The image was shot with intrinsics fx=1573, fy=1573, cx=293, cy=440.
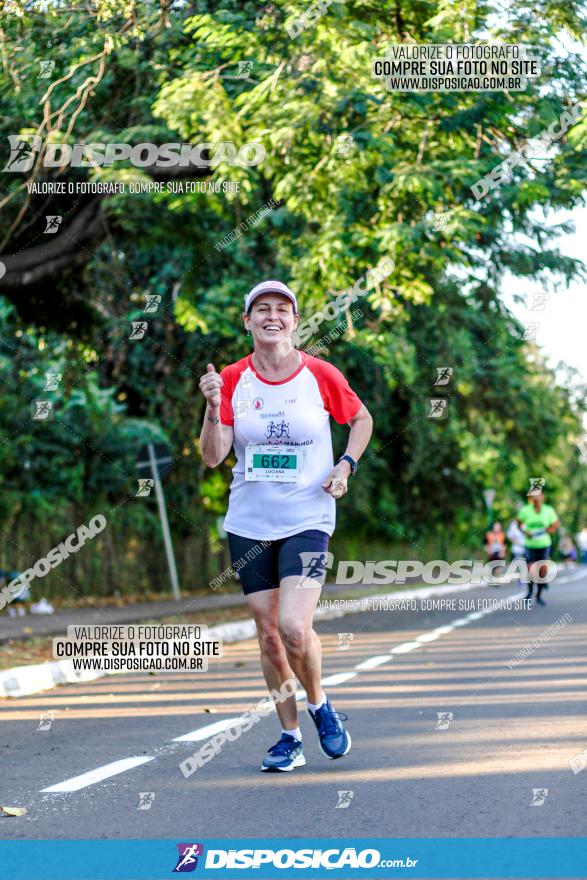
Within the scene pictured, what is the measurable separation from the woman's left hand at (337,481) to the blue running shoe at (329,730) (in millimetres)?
1019

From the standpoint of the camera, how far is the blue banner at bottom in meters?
4.87

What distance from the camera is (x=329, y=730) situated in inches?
279

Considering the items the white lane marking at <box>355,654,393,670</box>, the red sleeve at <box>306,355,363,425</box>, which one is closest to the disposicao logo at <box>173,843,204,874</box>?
the red sleeve at <box>306,355,363,425</box>

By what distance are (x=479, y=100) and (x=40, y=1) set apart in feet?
14.4

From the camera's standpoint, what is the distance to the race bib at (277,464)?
677 centimetres

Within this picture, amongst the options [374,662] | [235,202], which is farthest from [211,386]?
[235,202]

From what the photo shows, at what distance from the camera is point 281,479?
6.77 meters

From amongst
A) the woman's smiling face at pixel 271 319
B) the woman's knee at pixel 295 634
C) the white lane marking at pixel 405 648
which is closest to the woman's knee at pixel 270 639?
the woman's knee at pixel 295 634

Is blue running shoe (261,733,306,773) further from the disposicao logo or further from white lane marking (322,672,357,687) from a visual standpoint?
white lane marking (322,672,357,687)

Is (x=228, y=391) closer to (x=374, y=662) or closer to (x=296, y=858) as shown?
(x=296, y=858)

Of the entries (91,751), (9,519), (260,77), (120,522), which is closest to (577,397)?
(120,522)

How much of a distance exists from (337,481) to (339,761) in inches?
59.8

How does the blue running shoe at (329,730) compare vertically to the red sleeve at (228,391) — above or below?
below

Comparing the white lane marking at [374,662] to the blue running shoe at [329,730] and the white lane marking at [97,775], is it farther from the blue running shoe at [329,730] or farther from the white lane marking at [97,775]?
the blue running shoe at [329,730]
